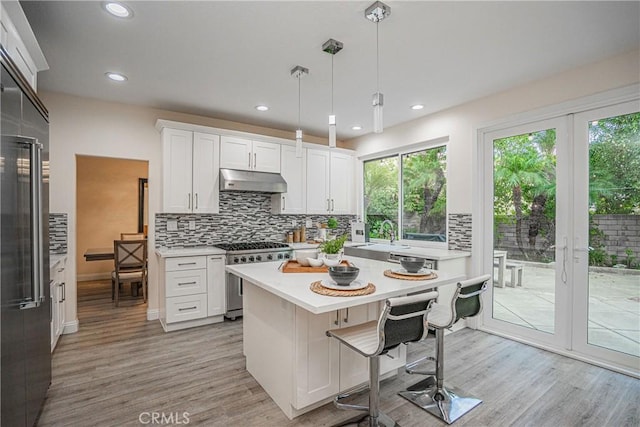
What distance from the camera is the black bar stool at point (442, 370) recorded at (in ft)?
6.89

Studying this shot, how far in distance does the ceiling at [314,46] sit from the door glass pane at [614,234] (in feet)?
2.37

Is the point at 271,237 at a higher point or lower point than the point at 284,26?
lower

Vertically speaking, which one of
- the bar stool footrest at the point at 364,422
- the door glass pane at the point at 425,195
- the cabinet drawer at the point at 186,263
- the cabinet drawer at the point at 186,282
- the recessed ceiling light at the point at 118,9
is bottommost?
the bar stool footrest at the point at 364,422

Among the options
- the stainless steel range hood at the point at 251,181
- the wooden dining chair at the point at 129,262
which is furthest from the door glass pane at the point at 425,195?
the wooden dining chair at the point at 129,262

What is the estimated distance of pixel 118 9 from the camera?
2.06 m

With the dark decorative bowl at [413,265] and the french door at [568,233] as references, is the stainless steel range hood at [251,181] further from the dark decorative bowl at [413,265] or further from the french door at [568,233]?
the french door at [568,233]

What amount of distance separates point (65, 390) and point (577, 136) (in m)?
4.86

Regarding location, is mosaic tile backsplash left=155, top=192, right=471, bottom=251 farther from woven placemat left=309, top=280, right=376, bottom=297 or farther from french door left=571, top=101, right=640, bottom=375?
woven placemat left=309, top=280, right=376, bottom=297

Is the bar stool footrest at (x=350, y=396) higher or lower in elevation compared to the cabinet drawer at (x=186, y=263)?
lower

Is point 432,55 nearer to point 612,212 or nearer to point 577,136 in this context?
point 577,136

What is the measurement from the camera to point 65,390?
2.38m

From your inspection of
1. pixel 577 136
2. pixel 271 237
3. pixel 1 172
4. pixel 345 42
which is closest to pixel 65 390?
→ pixel 1 172

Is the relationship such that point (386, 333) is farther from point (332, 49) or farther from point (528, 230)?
point (528, 230)

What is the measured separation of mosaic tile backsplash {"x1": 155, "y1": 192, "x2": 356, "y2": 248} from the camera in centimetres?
416
